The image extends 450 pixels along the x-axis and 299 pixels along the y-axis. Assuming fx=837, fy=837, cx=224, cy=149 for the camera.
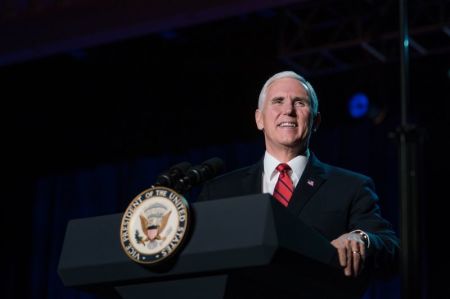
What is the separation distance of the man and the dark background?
2.73 m

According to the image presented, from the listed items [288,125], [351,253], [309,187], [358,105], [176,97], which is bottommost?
[351,253]

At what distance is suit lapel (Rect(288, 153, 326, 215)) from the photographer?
6.66ft

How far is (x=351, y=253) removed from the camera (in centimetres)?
171

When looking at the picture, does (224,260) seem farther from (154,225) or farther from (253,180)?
(253,180)

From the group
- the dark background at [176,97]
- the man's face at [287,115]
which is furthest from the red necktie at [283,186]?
the dark background at [176,97]

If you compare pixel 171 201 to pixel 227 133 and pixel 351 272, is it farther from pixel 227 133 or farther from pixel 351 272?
pixel 227 133

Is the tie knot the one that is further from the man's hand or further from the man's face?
the man's hand

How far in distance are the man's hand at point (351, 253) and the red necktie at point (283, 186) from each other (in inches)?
14.1

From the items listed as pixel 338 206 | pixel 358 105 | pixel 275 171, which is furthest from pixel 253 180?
pixel 358 105

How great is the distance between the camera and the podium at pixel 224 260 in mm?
1504

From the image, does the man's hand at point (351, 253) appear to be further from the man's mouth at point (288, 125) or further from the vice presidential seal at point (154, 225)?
the man's mouth at point (288, 125)

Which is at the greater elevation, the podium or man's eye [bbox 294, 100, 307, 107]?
man's eye [bbox 294, 100, 307, 107]

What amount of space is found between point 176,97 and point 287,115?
4719mm

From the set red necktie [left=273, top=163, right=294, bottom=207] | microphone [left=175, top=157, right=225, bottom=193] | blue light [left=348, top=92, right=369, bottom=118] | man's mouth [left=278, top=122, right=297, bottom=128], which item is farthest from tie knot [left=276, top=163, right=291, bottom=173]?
blue light [left=348, top=92, right=369, bottom=118]
